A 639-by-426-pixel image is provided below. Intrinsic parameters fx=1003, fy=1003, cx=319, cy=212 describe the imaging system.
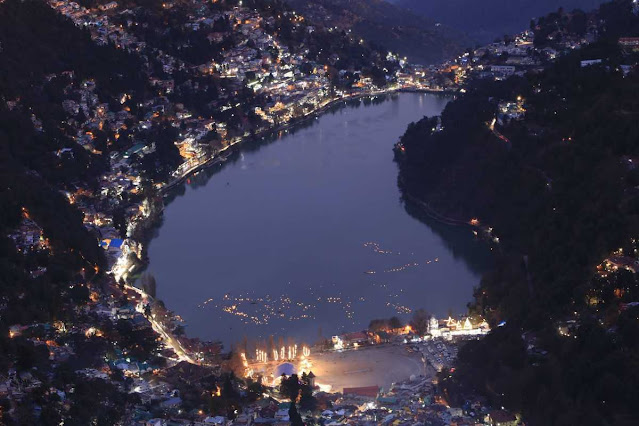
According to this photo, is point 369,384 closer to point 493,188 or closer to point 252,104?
point 493,188

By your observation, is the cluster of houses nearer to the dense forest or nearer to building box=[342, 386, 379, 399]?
the dense forest

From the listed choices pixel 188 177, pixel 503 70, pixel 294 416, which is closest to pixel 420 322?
pixel 294 416

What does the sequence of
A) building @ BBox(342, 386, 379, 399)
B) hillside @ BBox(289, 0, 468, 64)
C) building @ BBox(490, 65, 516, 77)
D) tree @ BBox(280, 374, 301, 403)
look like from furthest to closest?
hillside @ BBox(289, 0, 468, 64) < building @ BBox(490, 65, 516, 77) < building @ BBox(342, 386, 379, 399) < tree @ BBox(280, 374, 301, 403)

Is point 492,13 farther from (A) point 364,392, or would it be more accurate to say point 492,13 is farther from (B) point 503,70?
(A) point 364,392

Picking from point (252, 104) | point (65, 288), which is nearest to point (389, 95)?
point (252, 104)

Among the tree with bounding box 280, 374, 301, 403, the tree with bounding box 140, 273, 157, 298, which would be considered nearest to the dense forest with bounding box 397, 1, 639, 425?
the tree with bounding box 280, 374, 301, 403

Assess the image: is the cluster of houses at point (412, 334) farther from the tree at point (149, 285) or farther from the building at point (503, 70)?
the building at point (503, 70)
